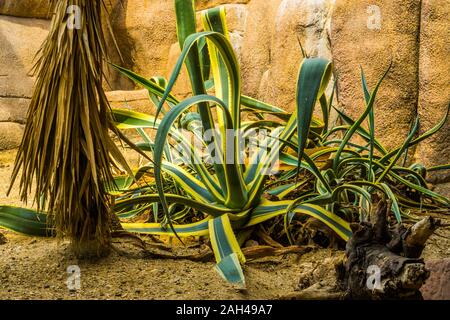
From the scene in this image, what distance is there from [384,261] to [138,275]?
586 mm

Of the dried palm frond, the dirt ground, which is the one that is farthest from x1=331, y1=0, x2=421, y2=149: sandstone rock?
the dried palm frond

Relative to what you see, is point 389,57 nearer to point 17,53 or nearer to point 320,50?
point 320,50

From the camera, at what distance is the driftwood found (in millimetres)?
1113

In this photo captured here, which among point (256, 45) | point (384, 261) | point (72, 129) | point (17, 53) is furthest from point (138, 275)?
point (17, 53)

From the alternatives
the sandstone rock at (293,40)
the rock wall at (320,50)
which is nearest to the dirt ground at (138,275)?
the rock wall at (320,50)

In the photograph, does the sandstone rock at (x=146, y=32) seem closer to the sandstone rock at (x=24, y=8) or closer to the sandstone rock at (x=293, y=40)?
the sandstone rock at (x=24, y=8)

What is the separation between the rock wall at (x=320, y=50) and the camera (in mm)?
2689

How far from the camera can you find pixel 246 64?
3.77m

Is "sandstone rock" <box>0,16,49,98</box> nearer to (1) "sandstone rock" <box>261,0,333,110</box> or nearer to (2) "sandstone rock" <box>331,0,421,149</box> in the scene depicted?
(1) "sandstone rock" <box>261,0,333,110</box>

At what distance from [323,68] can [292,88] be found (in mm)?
1788

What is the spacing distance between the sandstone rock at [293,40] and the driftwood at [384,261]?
1.96m

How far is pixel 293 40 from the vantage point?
3270 mm

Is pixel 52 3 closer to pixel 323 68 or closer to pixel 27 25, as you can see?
pixel 323 68
